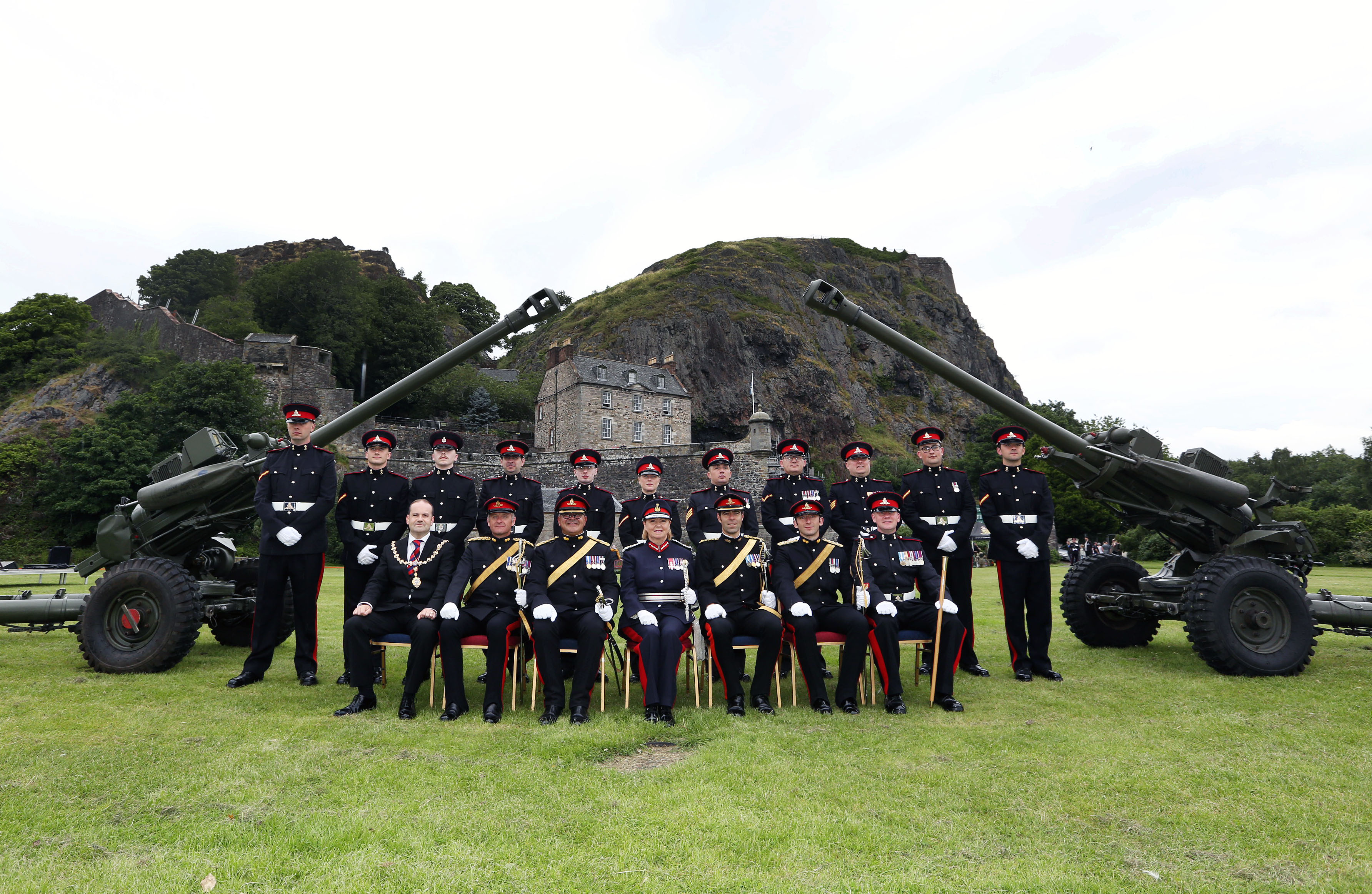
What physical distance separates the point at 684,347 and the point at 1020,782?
2710 inches

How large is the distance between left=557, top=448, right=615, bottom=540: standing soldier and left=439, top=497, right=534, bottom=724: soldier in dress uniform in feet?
2.71

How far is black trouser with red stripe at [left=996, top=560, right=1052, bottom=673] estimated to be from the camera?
22.2ft

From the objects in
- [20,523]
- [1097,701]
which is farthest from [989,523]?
[20,523]

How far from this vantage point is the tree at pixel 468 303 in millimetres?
72062

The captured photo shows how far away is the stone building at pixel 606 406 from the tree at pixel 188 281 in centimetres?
3168

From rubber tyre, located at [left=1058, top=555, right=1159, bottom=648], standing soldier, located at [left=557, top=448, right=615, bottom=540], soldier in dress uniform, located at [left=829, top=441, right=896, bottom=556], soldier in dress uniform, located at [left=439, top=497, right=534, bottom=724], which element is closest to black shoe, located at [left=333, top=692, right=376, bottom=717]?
soldier in dress uniform, located at [left=439, top=497, right=534, bottom=724]

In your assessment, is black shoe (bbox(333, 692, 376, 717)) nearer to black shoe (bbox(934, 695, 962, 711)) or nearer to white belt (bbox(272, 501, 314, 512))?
white belt (bbox(272, 501, 314, 512))

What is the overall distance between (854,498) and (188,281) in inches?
2692

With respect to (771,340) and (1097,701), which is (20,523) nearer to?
(1097,701)

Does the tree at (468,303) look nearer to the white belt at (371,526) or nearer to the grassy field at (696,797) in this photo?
the white belt at (371,526)

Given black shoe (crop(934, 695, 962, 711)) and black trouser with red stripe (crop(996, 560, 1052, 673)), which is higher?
black trouser with red stripe (crop(996, 560, 1052, 673))

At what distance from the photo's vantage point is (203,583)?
7.55 m

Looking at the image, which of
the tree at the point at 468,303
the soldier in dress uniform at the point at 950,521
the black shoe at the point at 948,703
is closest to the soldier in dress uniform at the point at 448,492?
the soldier in dress uniform at the point at 950,521

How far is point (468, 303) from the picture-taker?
73.6 meters
